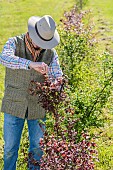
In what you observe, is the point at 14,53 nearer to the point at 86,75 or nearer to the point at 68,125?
the point at 68,125

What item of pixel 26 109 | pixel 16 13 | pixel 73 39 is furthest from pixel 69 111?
pixel 16 13

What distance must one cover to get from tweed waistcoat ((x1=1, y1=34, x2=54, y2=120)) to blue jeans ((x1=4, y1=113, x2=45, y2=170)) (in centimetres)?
11

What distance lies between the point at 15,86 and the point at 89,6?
12965 millimetres

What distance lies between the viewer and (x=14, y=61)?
4.04 m

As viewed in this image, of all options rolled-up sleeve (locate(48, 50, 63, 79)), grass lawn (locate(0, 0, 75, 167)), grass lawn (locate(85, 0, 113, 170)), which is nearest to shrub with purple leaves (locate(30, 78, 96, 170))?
rolled-up sleeve (locate(48, 50, 63, 79))

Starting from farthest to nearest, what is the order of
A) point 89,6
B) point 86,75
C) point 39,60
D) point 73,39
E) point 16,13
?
point 89,6, point 16,13, point 73,39, point 86,75, point 39,60

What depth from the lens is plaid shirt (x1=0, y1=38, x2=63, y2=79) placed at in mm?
4023

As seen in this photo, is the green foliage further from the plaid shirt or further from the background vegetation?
the plaid shirt

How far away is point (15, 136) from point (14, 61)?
39.3 inches

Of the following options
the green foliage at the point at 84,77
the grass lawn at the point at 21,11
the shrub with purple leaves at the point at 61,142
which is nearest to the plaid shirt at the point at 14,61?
the shrub with purple leaves at the point at 61,142

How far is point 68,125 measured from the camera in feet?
13.4

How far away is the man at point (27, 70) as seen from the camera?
4.05 metres

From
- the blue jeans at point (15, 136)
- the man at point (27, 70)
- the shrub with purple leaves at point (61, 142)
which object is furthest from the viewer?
the blue jeans at point (15, 136)

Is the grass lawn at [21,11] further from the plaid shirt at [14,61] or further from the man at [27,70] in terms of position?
the plaid shirt at [14,61]
